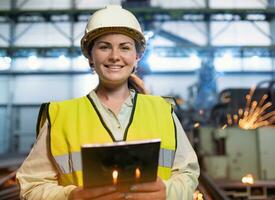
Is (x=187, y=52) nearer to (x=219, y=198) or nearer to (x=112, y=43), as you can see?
(x=219, y=198)

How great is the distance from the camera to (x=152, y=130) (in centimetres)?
117

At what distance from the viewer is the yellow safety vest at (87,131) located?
110 centimetres

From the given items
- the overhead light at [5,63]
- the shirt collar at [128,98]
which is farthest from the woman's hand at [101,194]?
the overhead light at [5,63]

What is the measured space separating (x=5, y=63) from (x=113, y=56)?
10.6 meters

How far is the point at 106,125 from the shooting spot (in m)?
1.15

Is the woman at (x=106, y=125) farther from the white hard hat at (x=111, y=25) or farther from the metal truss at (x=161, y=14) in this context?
the metal truss at (x=161, y=14)

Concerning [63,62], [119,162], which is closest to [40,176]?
[119,162]

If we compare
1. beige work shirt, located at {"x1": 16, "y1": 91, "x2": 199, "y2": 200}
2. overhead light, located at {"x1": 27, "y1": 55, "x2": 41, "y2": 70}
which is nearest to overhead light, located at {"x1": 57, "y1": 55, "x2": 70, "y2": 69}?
overhead light, located at {"x1": 27, "y1": 55, "x2": 41, "y2": 70}

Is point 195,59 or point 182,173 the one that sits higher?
point 195,59

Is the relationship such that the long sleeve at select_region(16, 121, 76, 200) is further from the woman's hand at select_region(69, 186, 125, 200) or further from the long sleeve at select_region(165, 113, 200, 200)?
the long sleeve at select_region(165, 113, 200, 200)

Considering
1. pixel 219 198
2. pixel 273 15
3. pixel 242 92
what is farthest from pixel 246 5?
pixel 219 198

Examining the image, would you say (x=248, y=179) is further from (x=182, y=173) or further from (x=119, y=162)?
(x=119, y=162)

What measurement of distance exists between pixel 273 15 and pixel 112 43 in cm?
1032

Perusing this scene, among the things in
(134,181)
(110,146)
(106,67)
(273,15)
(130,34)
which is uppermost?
(273,15)
